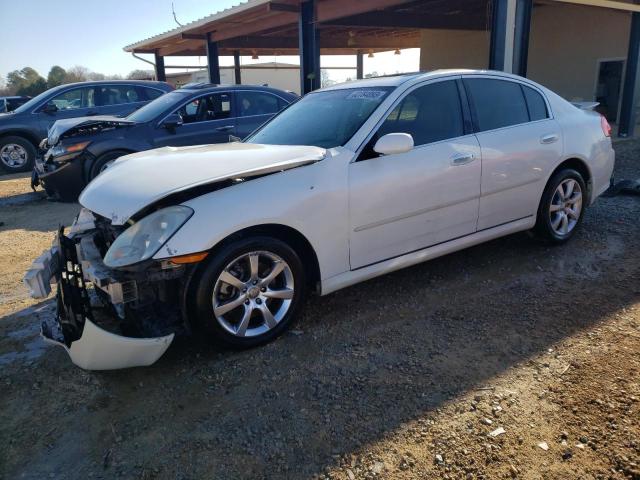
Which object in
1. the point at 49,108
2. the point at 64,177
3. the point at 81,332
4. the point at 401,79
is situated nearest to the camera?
the point at 81,332

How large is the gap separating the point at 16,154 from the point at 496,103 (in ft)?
33.4

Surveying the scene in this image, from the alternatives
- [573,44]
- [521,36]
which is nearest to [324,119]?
[521,36]

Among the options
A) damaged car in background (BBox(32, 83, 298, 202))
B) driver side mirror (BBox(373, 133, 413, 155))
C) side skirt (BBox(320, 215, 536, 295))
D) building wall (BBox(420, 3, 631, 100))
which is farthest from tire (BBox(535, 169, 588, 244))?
building wall (BBox(420, 3, 631, 100))

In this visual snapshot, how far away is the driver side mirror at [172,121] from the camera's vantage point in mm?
7664

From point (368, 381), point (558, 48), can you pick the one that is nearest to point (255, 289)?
point (368, 381)

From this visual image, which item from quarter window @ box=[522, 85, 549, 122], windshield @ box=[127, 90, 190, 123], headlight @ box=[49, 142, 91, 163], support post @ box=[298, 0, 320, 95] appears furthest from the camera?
support post @ box=[298, 0, 320, 95]

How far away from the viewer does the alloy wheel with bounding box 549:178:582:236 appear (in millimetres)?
4789

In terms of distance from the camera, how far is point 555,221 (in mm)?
4836

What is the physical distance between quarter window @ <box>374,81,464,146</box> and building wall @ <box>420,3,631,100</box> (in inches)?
479

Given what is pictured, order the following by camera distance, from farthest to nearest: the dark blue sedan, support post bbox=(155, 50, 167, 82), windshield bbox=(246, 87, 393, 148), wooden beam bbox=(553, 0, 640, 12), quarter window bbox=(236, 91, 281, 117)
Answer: support post bbox=(155, 50, 167, 82) < the dark blue sedan < wooden beam bbox=(553, 0, 640, 12) < quarter window bbox=(236, 91, 281, 117) < windshield bbox=(246, 87, 393, 148)

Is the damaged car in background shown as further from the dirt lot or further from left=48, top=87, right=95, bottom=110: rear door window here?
the dirt lot

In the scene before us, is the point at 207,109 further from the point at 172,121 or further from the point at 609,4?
the point at 609,4

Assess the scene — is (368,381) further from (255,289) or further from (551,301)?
(551,301)

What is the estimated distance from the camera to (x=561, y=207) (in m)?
4.83
